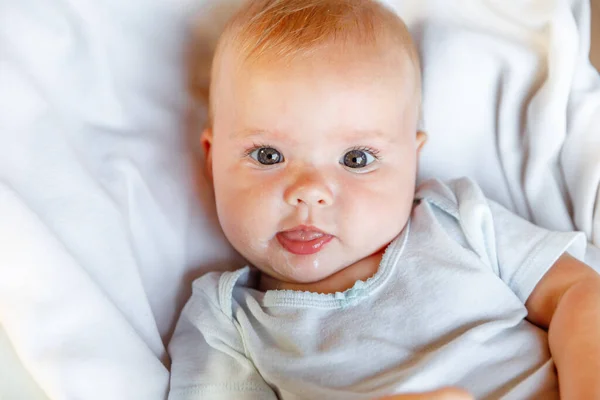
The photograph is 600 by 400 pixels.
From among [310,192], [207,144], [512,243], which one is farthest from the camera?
[207,144]

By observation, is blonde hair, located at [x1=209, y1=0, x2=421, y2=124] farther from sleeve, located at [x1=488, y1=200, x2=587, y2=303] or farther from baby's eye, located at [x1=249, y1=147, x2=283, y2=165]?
sleeve, located at [x1=488, y1=200, x2=587, y2=303]

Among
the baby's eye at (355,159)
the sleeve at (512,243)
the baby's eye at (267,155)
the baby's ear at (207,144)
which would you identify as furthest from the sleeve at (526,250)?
the baby's ear at (207,144)

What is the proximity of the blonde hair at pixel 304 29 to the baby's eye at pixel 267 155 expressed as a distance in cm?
12

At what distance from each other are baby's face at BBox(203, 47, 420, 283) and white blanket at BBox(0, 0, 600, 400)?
0.15 meters

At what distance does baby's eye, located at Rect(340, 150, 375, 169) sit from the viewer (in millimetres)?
967

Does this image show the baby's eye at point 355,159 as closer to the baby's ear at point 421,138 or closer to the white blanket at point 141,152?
the baby's ear at point 421,138

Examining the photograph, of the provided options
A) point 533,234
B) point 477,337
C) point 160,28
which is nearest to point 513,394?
point 477,337

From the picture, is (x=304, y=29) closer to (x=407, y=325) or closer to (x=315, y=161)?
(x=315, y=161)

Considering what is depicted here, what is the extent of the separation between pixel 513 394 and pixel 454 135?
0.46 metres

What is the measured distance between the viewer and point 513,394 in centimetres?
90

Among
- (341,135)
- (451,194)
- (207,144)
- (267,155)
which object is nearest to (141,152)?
(207,144)

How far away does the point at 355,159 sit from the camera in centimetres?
97

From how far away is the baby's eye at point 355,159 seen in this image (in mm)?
967

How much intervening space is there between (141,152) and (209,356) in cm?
33
